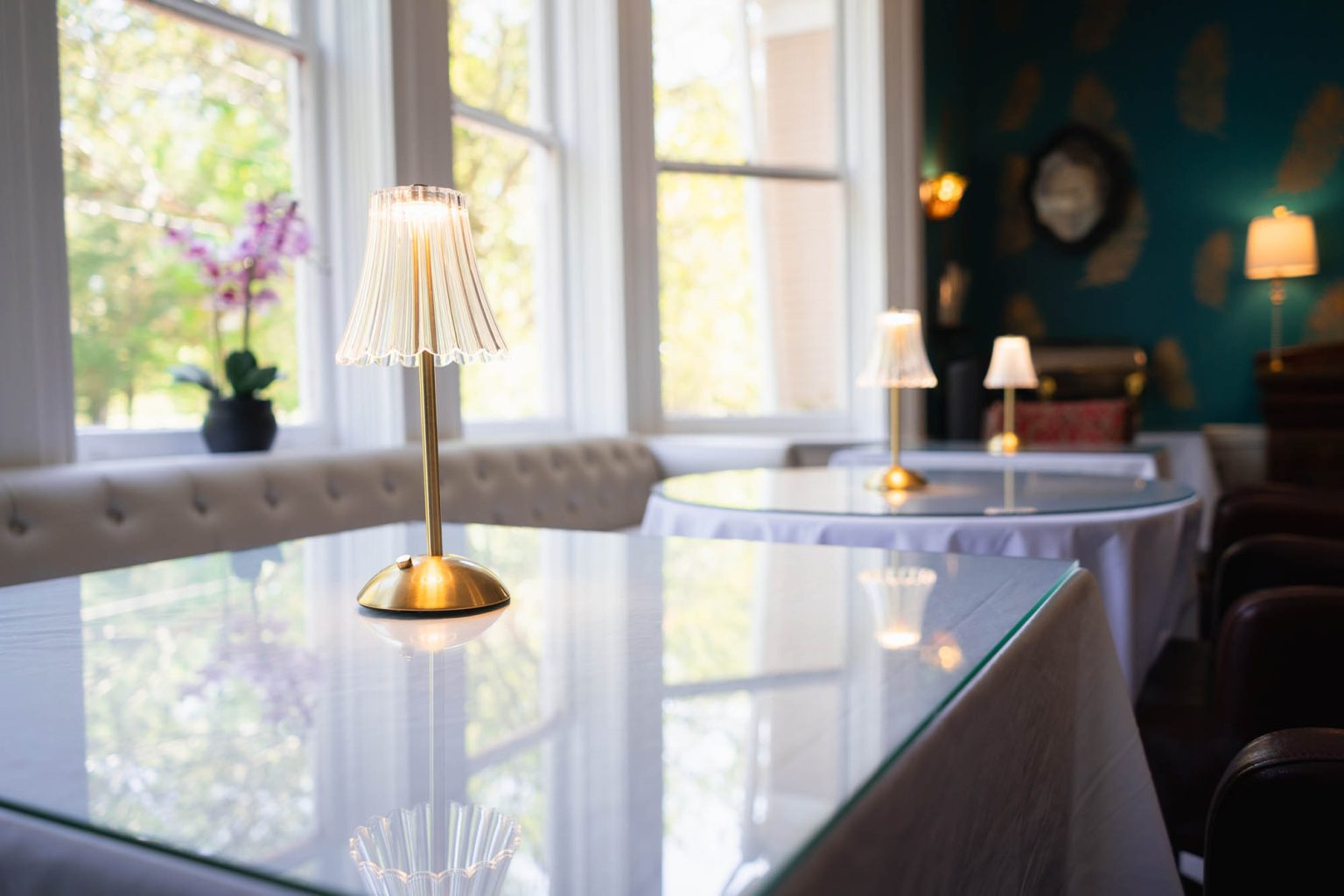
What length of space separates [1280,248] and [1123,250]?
2.75 ft

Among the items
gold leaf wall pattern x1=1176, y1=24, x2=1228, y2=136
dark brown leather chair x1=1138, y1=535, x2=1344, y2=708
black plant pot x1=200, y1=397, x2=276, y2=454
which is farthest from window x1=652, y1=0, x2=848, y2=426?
dark brown leather chair x1=1138, y1=535, x2=1344, y2=708

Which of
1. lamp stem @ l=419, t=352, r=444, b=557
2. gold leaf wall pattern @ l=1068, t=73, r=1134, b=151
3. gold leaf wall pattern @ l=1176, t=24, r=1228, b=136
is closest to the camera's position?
lamp stem @ l=419, t=352, r=444, b=557

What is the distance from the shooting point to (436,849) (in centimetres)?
43

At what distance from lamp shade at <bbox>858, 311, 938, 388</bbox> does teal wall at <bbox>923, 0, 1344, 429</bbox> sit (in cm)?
361

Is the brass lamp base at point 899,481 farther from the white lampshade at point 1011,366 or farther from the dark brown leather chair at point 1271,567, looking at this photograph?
the white lampshade at point 1011,366

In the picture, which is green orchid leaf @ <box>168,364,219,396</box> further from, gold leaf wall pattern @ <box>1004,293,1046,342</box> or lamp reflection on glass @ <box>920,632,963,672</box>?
gold leaf wall pattern @ <box>1004,293,1046,342</box>

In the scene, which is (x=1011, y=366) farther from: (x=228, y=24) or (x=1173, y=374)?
(x=1173, y=374)

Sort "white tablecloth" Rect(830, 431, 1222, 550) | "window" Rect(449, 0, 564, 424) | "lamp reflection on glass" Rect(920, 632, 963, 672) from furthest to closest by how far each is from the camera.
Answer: "window" Rect(449, 0, 564, 424) → "white tablecloth" Rect(830, 431, 1222, 550) → "lamp reflection on glass" Rect(920, 632, 963, 672)

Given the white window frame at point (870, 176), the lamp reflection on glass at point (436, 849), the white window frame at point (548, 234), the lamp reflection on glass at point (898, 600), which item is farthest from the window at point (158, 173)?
the lamp reflection on glass at point (436, 849)

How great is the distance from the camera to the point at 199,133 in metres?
2.95

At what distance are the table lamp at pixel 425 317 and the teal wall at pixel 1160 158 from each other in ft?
16.1

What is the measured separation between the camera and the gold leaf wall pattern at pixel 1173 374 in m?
5.80

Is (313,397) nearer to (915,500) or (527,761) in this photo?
(915,500)

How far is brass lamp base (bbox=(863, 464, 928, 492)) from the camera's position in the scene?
219 centimetres
